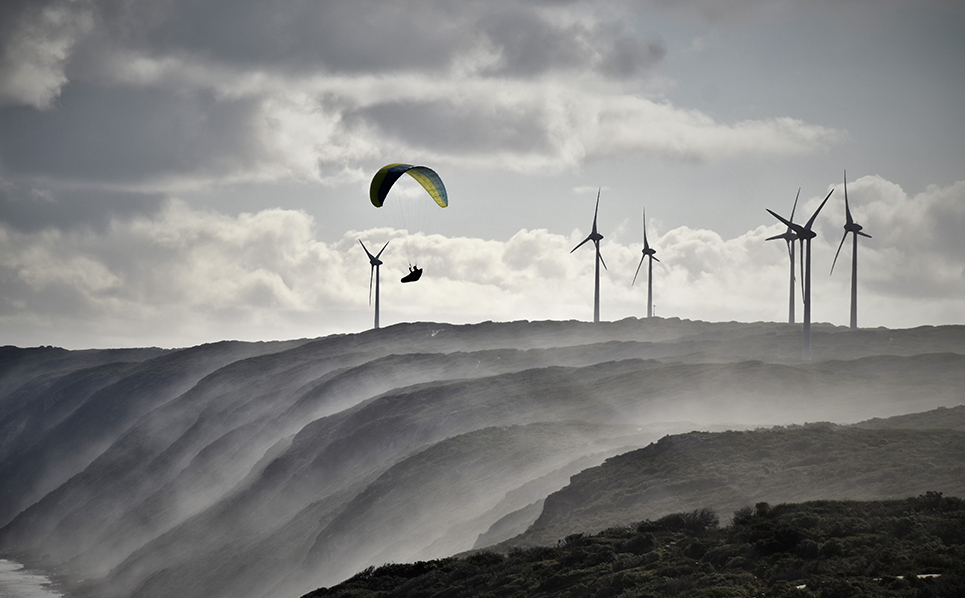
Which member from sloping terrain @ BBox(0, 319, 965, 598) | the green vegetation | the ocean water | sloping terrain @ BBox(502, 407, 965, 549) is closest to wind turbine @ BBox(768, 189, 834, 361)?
sloping terrain @ BBox(0, 319, 965, 598)

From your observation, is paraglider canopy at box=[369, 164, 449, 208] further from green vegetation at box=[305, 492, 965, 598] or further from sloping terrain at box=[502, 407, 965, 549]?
green vegetation at box=[305, 492, 965, 598]

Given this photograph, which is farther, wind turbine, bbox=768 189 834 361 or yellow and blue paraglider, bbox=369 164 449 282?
wind turbine, bbox=768 189 834 361

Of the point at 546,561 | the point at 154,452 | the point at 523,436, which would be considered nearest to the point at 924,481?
the point at 546,561

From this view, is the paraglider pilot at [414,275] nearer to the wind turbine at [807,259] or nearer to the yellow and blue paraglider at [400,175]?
the yellow and blue paraglider at [400,175]

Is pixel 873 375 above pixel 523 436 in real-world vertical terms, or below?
above

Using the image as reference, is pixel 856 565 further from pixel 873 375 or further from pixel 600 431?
pixel 873 375

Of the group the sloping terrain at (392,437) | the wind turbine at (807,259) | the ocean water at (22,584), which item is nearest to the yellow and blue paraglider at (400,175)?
the sloping terrain at (392,437)
